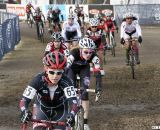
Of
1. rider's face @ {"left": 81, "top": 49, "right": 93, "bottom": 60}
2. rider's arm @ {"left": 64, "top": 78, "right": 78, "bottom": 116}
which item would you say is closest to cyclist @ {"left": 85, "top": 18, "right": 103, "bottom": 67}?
rider's face @ {"left": 81, "top": 49, "right": 93, "bottom": 60}

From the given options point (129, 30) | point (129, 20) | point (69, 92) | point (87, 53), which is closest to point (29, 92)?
point (69, 92)

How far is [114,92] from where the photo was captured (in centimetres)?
1470

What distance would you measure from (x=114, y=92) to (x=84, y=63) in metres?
4.23

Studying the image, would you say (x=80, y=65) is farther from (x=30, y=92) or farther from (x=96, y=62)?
(x=30, y=92)

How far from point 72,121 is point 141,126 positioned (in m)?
4.32

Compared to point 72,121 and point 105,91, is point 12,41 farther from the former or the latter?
point 72,121

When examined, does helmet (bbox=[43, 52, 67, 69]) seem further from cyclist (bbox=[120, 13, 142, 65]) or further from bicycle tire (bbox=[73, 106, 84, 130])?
cyclist (bbox=[120, 13, 142, 65])

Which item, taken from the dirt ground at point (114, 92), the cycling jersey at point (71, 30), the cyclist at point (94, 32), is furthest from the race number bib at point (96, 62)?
the cycling jersey at point (71, 30)

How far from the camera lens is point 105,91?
49.1 feet

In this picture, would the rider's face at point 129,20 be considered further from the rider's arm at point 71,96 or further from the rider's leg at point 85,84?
the rider's arm at point 71,96

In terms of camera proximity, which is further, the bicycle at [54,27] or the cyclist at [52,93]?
the bicycle at [54,27]

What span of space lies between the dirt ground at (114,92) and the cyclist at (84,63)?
0.76m

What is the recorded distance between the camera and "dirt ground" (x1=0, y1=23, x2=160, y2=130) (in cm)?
1123

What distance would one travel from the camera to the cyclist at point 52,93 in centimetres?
686
